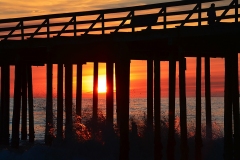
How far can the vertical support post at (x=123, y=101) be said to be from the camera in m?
24.4

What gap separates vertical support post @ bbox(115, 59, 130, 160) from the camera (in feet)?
80.2

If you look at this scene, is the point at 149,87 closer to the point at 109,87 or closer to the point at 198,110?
the point at 109,87

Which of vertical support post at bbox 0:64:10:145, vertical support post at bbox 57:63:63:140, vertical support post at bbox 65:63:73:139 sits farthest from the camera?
vertical support post at bbox 57:63:63:140

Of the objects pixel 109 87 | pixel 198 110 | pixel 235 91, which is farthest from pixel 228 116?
pixel 109 87

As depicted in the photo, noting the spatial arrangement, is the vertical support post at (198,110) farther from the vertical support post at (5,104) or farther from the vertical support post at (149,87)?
the vertical support post at (5,104)

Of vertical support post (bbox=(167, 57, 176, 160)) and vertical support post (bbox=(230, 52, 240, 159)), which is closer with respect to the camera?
vertical support post (bbox=(167, 57, 176, 160))

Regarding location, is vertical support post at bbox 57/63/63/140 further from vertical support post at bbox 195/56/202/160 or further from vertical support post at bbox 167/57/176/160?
vertical support post at bbox 167/57/176/160

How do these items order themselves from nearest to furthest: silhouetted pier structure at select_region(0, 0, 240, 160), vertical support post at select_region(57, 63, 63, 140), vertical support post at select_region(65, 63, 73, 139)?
silhouetted pier structure at select_region(0, 0, 240, 160), vertical support post at select_region(65, 63, 73, 139), vertical support post at select_region(57, 63, 63, 140)

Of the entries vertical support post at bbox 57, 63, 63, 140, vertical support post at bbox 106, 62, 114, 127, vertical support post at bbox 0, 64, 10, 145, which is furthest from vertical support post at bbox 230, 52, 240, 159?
vertical support post at bbox 0, 64, 10, 145

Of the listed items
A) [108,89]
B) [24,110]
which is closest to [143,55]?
[108,89]

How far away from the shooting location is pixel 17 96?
28.8 m

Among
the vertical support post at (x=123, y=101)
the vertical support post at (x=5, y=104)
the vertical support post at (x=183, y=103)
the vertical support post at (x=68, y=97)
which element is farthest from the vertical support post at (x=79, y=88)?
the vertical support post at (x=183, y=103)

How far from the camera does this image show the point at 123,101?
24.5m

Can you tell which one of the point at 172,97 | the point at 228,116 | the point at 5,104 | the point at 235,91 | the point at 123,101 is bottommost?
the point at 228,116
